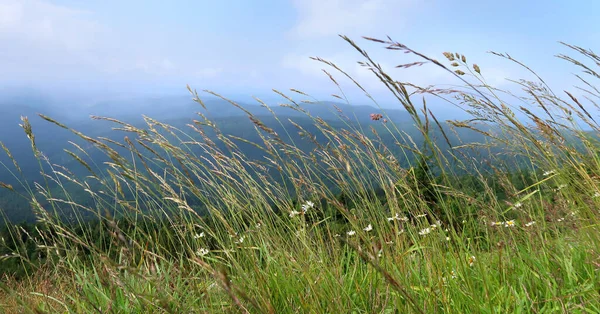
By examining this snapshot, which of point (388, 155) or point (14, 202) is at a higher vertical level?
point (388, 155)

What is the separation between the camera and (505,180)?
2.14 meters

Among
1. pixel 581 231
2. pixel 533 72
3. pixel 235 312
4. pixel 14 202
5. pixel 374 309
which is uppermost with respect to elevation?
pixel 533 72

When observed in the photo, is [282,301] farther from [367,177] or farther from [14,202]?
[14,202]

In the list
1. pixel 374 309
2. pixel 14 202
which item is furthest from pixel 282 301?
pixel 14 202

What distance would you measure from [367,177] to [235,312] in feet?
3.31

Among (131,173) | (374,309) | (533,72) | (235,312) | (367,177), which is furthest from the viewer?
(367,177)

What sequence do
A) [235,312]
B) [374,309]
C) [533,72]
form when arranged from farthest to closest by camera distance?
[533,72]
[235,312]
[374,309]

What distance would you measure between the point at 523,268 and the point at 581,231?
0.51m

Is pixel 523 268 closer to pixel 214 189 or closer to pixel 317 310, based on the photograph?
pixel 317 310

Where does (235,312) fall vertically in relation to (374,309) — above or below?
below

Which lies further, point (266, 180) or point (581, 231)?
point (266, 180)

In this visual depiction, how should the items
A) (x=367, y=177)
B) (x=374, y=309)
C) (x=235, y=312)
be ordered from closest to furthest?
(x=374, y=309) < (x=235, y=312) < (x=367, y=177)

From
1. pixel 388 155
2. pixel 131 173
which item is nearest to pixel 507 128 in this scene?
pixel 388 155

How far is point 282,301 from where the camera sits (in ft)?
6.01
